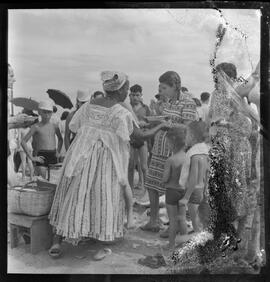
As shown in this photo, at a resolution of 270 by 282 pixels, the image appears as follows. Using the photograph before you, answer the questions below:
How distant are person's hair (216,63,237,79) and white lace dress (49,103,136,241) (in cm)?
67

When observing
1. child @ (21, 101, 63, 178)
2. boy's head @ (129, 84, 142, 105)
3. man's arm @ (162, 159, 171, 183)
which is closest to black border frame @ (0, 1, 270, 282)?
child @ (21, 101, 63, 178)

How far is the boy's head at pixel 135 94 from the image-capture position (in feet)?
9.66

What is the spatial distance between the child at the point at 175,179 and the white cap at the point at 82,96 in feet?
1.90

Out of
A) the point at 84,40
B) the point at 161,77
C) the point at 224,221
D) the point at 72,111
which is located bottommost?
the point at 224,221

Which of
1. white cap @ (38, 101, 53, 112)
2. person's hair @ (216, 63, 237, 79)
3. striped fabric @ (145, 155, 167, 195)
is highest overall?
person's hair @ (216, 63, 237, 79)

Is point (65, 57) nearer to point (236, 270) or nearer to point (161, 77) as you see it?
point (161, 77)

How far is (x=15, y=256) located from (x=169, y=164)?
1.19 meters

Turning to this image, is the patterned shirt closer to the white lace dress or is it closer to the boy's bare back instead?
the white lace dress

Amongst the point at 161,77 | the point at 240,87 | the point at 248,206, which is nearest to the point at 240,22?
the point at 240,87

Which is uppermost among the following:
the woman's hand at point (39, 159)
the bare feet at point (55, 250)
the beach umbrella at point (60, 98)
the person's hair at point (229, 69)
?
the person's hair at point (229, 69)

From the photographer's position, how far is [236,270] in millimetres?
2979

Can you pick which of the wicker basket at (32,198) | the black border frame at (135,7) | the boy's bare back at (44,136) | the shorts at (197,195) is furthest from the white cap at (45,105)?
the shorts at (197,195)

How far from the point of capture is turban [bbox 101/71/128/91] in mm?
2947

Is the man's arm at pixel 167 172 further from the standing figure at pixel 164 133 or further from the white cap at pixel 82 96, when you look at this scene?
the white cap at pixel 82 96
